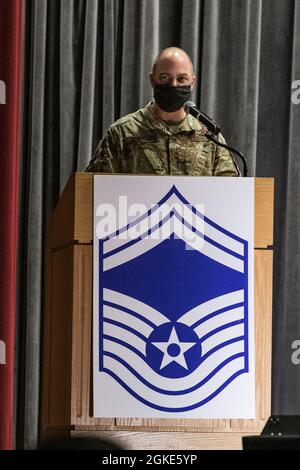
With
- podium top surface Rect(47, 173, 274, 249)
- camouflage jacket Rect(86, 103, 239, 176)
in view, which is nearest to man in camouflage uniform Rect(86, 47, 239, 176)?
camouflage jacket Rect(86, 103, 239, 176)

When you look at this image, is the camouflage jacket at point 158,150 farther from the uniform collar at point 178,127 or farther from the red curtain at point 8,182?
the red curtain at point 8,182

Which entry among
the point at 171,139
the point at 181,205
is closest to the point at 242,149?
the point at 171,139

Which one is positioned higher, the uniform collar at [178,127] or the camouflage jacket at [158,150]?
the uniform collar at [178,127]

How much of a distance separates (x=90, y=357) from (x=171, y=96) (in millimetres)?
1233

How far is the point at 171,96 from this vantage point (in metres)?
3.44

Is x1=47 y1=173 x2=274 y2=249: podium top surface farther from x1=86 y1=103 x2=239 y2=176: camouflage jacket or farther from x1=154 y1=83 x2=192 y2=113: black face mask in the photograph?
x1=154 y1=83 x2=192 y2=113: black face mask

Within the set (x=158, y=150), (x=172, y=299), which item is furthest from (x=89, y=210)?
(x=158, y=150)

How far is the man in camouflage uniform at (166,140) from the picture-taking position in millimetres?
3400

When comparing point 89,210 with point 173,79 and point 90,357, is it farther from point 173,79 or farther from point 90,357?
point 173,79

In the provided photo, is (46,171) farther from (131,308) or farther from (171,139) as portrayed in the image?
(131,308)

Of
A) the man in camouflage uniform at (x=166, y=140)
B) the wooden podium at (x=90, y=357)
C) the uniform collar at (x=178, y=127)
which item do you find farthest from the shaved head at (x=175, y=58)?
the wooden podium at (x=90, y=357)

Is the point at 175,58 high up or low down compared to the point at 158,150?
up

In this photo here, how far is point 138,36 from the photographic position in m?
4.54
